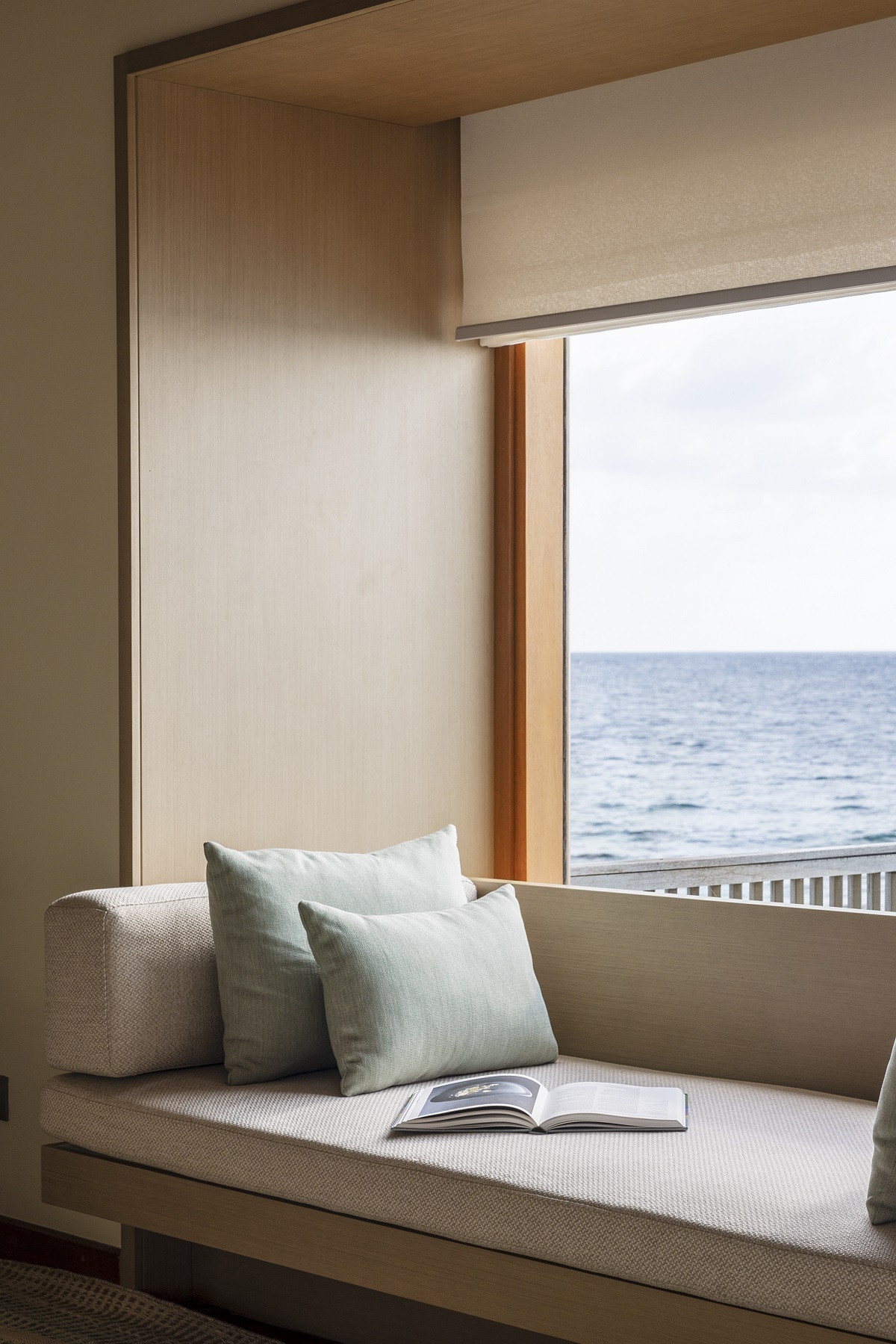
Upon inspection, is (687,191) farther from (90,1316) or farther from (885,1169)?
(90,1316)

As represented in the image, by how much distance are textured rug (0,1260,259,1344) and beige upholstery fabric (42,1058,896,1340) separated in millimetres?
341

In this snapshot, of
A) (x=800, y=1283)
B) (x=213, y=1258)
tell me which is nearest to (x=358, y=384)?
(x=213, y=1258)

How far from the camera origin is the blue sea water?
17750mm

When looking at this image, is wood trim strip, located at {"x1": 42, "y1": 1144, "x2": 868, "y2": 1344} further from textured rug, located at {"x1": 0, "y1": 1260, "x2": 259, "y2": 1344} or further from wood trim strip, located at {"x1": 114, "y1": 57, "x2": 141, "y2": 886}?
wood trim strip, located at {"x1": 114, "y1": 57, "x2": 141, "y2": 886}

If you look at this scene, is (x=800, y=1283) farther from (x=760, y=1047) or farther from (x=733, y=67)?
(x=733, y=67)

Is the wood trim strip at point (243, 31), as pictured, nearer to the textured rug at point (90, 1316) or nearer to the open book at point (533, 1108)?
the open book at point (533, 1108)

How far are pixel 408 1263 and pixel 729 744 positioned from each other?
1725 cm

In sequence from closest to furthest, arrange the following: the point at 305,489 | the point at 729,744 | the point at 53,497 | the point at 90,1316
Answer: the point at 90,1316 < the point at 53,497 < the point at 305,489 < the point at 729,744

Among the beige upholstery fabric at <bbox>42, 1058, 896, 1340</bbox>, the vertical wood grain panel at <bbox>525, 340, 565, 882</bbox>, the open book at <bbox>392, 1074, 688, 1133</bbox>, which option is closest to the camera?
the beige upholstery fabric at <bbox>42, 1058, 896, 1340</bbox>

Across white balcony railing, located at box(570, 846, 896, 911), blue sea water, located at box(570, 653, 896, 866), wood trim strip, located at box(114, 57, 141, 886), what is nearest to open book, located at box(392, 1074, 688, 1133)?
wood trim strip, located at box(114, 57, 141, 886)

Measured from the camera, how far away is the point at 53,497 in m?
2.84

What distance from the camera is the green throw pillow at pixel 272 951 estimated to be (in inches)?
93.7

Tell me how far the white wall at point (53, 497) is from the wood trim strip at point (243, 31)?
0.13 feet

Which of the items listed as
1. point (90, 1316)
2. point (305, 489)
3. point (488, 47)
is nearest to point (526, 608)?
point (305, 489)
